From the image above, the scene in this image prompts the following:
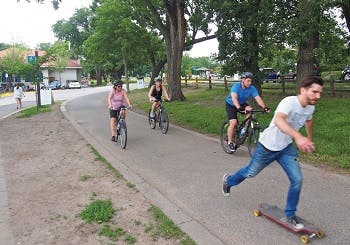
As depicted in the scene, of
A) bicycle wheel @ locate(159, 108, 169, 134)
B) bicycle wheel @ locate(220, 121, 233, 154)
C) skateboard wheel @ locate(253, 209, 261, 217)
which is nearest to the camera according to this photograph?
skateboard wheel @ locate(253, 209, 261, 217)

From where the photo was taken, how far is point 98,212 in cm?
570

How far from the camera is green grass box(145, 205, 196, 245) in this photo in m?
4.78

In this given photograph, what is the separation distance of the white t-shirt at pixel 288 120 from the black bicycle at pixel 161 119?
7.46 metres

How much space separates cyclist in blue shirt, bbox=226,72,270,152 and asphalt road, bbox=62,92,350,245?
1.78 ft

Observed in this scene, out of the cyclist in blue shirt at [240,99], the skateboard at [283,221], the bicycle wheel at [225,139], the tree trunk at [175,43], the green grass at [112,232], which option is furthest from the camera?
the tree trunk at [175,43]

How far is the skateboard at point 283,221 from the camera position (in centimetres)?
454

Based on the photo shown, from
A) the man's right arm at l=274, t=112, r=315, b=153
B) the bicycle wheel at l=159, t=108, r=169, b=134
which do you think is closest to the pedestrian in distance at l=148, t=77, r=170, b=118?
the bicycle wheel at l=159, t=108, r=169, b=134

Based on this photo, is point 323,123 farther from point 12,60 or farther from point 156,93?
point 12,60

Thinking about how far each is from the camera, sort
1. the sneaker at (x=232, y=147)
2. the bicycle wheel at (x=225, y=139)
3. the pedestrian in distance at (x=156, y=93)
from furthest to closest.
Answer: the pedestrian in distance at (x=156, y=93) < the bicycle wheel at (x=225, y=139) < the sneaker at (x=232, y=147)

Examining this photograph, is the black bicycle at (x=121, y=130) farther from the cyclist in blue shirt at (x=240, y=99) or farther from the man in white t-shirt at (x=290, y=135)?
the man in white t-shirt at (x=290, y=135)

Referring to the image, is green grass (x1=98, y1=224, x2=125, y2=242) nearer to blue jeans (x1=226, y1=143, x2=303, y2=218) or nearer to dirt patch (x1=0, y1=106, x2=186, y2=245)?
dirt patch (x1=0, y1=106, x2=186, y2=245)

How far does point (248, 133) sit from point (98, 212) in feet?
13.2

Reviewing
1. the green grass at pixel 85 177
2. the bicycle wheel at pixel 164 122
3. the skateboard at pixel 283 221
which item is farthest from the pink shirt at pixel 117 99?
the skateboard at pixel 283 221

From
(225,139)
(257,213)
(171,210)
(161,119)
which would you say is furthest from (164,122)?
(257,213)
